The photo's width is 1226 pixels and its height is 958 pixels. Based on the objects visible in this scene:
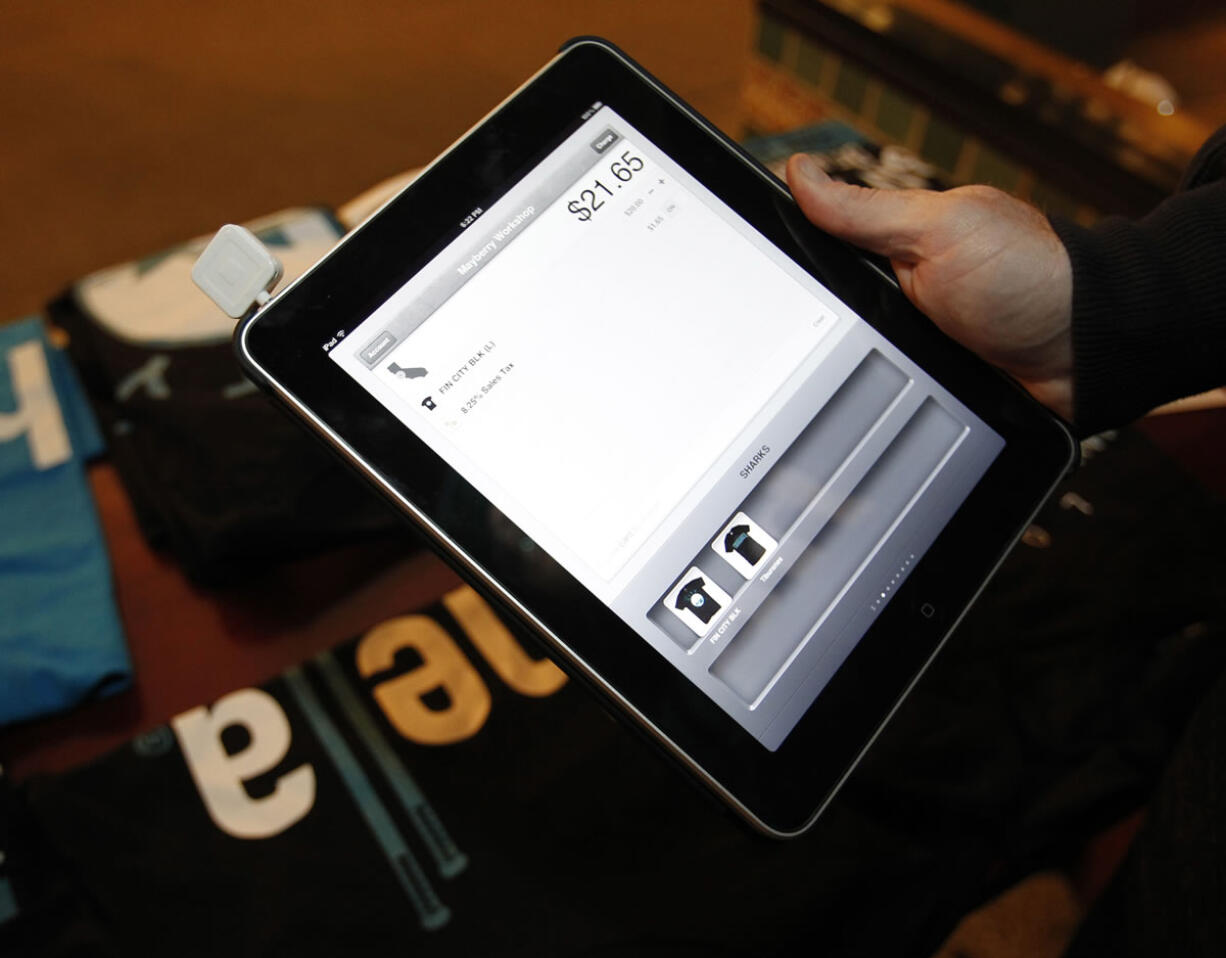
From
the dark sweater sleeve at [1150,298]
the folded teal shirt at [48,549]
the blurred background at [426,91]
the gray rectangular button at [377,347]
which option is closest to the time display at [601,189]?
the gray rectangular button at [377,347]

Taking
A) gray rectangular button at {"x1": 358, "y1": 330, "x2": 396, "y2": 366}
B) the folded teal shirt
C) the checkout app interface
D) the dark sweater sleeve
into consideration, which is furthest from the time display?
the folded teal shirt

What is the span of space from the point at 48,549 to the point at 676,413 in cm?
49

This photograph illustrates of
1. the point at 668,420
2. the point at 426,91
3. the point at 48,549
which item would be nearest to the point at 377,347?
the point at 668,420

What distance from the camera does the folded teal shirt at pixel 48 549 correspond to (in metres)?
0.60

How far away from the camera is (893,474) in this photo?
1.64 ft

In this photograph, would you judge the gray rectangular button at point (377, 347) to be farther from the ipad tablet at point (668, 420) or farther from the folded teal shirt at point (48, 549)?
the folded teal shirt at point (48, 549)

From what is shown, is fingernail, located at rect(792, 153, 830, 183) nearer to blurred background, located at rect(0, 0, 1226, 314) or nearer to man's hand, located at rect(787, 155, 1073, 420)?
man's hand, located at rect(787, 155, 1073, 420)

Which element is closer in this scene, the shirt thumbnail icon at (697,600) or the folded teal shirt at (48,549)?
the shirt thumbnail icon at (697,600)

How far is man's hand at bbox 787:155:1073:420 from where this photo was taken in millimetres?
523

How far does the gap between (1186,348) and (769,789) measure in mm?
363

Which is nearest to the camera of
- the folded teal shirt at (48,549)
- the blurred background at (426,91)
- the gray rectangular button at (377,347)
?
the gray rectangular button at (377,347)

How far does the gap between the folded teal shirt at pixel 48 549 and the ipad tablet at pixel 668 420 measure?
1.07 feet

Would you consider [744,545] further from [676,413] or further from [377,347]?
[377,347]

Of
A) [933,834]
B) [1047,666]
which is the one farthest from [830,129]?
[933,834]
